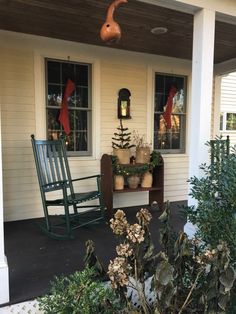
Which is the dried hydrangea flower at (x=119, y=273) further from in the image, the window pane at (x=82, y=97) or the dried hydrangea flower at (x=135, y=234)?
the window pane at (x=82, y=97)

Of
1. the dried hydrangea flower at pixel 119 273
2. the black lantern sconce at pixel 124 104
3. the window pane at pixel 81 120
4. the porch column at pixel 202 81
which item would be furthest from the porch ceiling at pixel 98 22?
the dried hydrangea flower at pixel 119 273

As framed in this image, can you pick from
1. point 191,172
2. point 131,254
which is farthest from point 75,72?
point 131,254

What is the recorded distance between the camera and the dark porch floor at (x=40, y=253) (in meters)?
2.07

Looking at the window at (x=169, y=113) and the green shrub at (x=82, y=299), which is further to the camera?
the window at (x=169, y=113)

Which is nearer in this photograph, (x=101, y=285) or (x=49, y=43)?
(x=101, y=285)

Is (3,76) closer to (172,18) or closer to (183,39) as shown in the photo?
(172,18)

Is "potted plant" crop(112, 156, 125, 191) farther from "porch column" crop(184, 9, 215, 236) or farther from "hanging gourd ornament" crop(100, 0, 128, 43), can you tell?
"hanging gourd ornament" crop(100, 0, 128, 43)

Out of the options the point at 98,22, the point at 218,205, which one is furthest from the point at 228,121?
the point at 218,205

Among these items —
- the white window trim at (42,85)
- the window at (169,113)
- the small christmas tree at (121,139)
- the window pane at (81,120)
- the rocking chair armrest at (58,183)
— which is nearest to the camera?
the rocking chair armrest at (58,183)

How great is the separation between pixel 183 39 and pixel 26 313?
3.42 metres

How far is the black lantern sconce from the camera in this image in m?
4.16

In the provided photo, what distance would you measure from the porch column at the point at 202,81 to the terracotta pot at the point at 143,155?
4.92 ft

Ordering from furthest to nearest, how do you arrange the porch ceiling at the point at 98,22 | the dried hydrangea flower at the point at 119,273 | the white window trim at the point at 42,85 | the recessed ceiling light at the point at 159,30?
the white window trim at the point at 42,85 < the recessed ceiling light at the point at 159,30 < the porch ceiling at the point at 98,22 < the dried hydrangea flower at the point at 119,273

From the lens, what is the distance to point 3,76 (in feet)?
11.3
